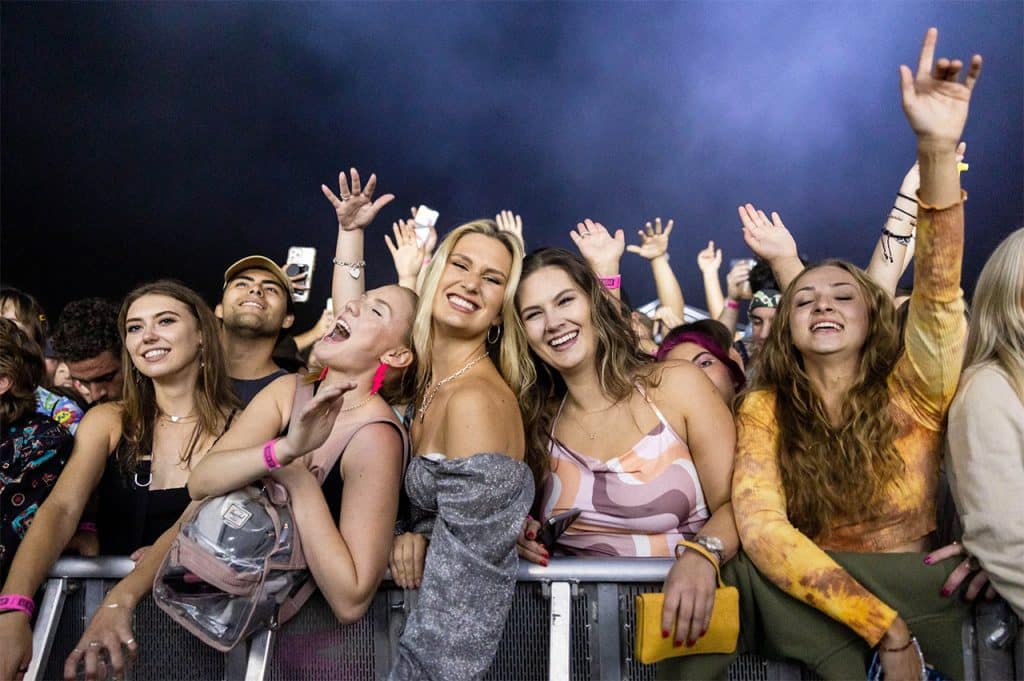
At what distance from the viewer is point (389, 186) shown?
839 centimetres

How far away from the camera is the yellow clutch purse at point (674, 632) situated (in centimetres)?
179

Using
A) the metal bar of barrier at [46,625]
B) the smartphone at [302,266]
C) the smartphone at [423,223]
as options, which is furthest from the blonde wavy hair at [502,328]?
the smartphone at [302,266]

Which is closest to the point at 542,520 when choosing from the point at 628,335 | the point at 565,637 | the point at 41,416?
the point at 565,637

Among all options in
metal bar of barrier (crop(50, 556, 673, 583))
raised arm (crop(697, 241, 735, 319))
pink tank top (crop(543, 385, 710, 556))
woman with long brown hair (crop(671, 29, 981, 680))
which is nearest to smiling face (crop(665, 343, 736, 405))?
woman with long brown hair (crop(671, 29, 981, 680))

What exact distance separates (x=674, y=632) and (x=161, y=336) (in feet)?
5.50

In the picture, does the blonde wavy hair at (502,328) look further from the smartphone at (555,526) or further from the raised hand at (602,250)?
the raised hand at (602,250)

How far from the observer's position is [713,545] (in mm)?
1936

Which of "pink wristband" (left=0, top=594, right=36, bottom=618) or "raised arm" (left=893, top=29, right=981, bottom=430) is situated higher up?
"raised arm" (left=893, top=29, right=981, bottom=430)

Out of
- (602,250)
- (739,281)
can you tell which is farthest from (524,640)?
(739,281)

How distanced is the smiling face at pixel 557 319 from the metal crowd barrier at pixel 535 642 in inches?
23.9

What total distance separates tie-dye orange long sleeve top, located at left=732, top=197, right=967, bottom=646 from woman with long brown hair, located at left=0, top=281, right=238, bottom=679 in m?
1.47

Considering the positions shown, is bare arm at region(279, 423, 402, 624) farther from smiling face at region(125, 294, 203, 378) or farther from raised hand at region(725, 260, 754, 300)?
raised hand at region(725, 260, 754, 300)

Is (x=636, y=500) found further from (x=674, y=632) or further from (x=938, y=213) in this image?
(x=938, y=213)

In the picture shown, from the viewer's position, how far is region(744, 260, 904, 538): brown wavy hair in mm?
2020
